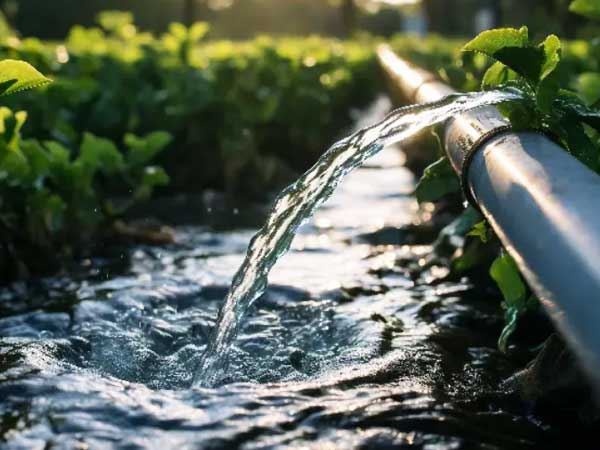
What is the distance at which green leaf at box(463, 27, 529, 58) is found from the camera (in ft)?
7.60

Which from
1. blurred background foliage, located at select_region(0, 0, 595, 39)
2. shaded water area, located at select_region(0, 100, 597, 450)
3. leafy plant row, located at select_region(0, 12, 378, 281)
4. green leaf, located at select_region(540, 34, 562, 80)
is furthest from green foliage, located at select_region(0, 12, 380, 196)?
blurred background foliage, located at select_region(0, 0, 595, 39)

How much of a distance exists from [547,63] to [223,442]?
126 centimetres

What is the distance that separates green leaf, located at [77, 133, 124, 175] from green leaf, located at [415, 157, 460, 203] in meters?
1.93

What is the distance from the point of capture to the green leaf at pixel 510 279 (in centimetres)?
264

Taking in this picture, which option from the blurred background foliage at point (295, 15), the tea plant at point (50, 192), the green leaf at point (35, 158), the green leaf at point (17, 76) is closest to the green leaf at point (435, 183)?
the green leaf at point (17, 76)

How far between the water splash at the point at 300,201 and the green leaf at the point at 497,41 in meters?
0.14

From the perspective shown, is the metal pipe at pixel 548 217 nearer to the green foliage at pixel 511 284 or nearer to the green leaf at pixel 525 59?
the green leaf at pixel 525 59

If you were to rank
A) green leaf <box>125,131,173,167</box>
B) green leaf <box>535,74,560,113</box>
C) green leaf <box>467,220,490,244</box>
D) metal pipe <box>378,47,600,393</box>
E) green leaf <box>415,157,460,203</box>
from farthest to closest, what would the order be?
green leaf <box>125,131,173,167</box>, green leaf <box>415,157,460,203</box>, green leaf <box>467,220,490,244</box>, green leaf <box>535,74,560,113</box>, metal pipe <box>378,47,600,393</box>

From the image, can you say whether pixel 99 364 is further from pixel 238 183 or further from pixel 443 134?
pixel 238 183

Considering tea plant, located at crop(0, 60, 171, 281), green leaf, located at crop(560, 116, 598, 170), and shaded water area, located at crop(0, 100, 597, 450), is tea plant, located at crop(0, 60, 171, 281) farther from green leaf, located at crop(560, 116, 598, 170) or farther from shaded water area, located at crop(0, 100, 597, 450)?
green leaf, located at crop(560, 116, 598, 170)

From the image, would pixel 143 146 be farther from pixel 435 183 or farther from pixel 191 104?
pixel 435 183

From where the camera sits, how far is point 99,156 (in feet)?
14.7

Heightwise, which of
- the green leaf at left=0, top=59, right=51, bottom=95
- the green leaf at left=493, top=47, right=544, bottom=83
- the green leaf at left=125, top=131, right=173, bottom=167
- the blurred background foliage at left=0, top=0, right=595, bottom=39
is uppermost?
the blurred background foliage at left=0, top=0, right=595, bottom=39

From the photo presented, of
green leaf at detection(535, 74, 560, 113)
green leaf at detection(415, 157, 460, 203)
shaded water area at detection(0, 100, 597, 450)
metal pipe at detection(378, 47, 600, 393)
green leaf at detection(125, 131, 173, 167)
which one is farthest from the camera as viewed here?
green leaf at detection(125, 131, 173, 167)
